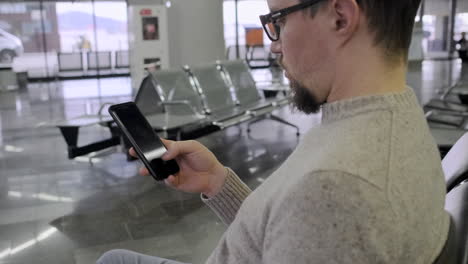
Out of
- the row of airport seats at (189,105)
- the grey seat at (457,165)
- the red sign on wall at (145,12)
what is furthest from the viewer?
the red sign on wall at (145,12)

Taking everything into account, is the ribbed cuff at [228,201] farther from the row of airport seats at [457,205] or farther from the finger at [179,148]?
the row of airport seats at [457,205]

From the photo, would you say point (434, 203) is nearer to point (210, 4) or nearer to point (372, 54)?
point (372, 54)

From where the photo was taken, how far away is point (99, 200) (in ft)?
13.4

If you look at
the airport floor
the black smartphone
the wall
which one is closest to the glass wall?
the wall

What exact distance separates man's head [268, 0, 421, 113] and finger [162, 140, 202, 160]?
58 cm

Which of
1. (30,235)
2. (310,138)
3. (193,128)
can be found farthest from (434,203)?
(193,128)

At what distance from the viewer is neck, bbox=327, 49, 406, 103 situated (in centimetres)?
77

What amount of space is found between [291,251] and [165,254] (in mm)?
2474

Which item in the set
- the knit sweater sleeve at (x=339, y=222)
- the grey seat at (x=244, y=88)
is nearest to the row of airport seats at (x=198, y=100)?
the grey seat at (x=244, y=88)

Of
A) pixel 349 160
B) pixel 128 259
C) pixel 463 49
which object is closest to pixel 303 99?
pixel 349 160

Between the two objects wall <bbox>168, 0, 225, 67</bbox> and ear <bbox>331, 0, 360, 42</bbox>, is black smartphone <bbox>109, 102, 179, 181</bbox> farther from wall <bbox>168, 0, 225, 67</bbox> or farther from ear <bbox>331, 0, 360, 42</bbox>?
wall <bbox>168, 0, 225, 67</bbox>

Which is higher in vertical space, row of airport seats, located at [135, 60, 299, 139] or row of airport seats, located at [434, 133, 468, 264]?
row of airport seats, located at [434, 133, 468, 264]

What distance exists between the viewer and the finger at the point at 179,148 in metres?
1.33

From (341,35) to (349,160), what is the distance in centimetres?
21
